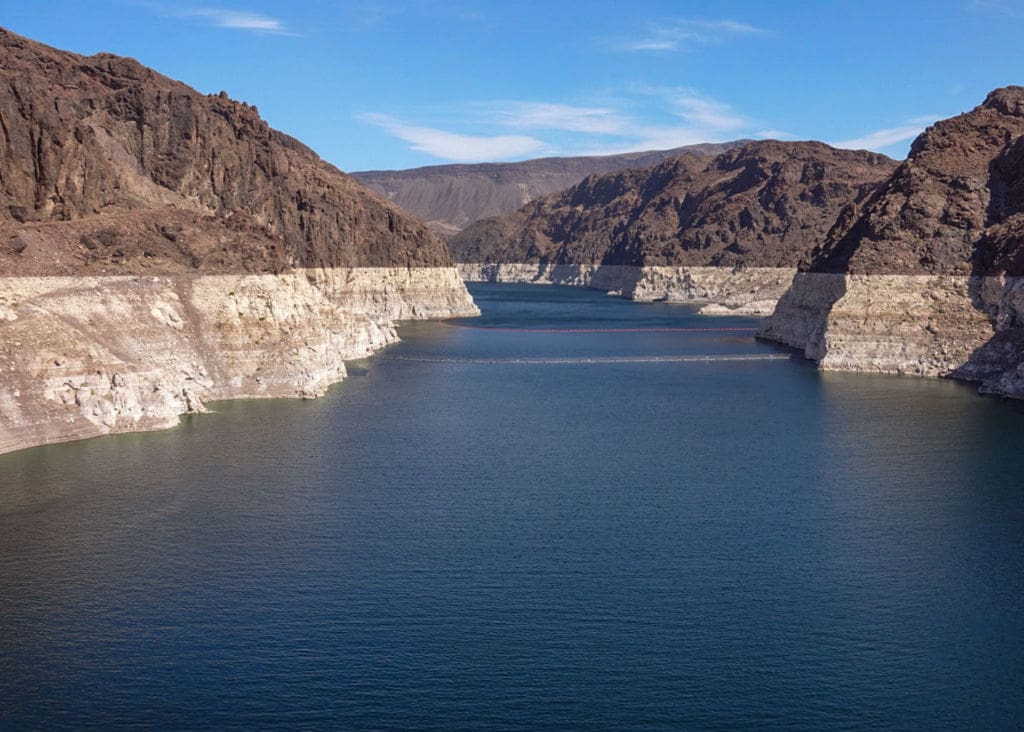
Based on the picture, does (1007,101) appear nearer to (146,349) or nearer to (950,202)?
(950,202)

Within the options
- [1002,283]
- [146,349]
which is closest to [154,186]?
[146,349]

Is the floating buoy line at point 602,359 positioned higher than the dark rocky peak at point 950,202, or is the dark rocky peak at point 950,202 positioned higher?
the dark rocky peak at point 950,202

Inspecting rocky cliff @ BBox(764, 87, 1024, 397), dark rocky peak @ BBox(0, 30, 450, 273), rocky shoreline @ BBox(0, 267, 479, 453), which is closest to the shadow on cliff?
rocky cliff @ BBox(764, 87, 1024, 397)

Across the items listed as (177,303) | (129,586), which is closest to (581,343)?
(177,303)

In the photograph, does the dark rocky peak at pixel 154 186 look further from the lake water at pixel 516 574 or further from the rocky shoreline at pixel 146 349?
the lake water at pixel 516 574

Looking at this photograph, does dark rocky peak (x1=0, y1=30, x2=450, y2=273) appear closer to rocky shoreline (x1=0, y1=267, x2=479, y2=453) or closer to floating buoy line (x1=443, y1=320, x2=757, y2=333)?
rocky shoreline (x1=0, y1=267, x2=479, y2=453)

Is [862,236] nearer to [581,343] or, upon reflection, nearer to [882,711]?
[581,343]

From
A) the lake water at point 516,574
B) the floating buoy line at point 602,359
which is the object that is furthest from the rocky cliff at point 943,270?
the lake water at point 516,574
